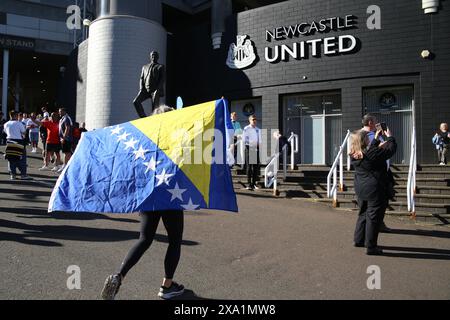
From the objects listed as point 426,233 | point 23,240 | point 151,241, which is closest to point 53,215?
point 23,240

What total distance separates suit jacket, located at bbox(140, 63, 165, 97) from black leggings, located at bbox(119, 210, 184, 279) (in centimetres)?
435

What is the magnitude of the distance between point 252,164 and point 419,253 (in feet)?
18.8

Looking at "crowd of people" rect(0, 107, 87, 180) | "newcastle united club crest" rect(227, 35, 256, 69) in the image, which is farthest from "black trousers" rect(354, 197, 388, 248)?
"newcastle united club crest" rect(227, 35, 256, 69)

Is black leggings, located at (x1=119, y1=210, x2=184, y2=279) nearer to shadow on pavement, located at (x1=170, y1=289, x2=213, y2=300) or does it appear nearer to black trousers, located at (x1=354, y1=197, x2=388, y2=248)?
shadow on pavement, located at (x1=170, y1=289, x2=213, y2=300)

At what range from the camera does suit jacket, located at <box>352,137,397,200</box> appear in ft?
19.7

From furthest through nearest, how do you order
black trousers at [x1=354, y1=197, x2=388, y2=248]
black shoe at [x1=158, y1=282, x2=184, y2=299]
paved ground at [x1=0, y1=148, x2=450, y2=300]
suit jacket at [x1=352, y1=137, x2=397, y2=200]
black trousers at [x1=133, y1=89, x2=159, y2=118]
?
black trousers at [x1=133, y1=89, x2=159, y2=118], suit jacket at [x1=352, y1=137, x2=397, y2=200], black trousers at [x1=354, y1=197, x2=388, y2=248], paved ground at [x1=0, y1=148, x2=450, y2=300], black shoe at [x1=158, y1=282, x2=184, y2=299]

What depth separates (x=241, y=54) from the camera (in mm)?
16734

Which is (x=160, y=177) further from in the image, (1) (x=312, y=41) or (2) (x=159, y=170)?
(1) (x=312, y=41)

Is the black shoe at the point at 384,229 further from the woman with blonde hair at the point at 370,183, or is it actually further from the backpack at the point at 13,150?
the backpack at the point at 13,150

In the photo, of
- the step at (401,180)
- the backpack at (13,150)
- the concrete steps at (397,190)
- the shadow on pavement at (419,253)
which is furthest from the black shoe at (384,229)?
the backpack at (13,150)

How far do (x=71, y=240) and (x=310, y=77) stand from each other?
11.4 metres

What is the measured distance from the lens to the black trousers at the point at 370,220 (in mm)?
5859
